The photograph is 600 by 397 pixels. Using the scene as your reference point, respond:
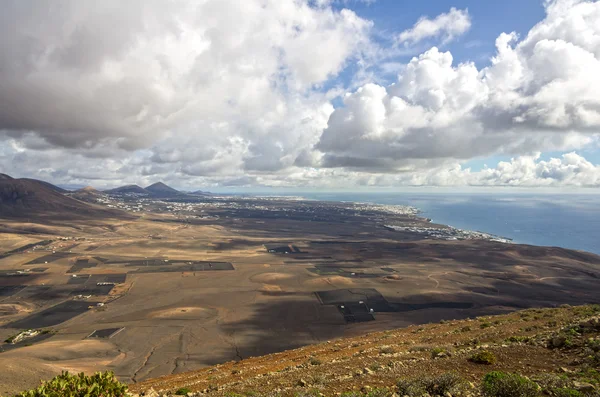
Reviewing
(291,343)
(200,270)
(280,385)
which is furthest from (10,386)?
(200,270)

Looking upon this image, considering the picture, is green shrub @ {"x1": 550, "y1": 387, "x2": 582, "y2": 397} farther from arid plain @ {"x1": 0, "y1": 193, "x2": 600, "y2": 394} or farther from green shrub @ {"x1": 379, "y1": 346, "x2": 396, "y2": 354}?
arid plain @ {"x1": 0, "y1": 193, "x2": 600, "y2": 394}

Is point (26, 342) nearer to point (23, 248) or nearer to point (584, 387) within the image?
point (584, 387)

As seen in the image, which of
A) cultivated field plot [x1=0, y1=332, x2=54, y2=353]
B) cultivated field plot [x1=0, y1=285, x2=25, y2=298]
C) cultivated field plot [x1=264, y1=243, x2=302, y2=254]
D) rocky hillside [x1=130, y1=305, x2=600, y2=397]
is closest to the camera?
rocky hillside [x1=130, y1=305, x2=600, y2=397]

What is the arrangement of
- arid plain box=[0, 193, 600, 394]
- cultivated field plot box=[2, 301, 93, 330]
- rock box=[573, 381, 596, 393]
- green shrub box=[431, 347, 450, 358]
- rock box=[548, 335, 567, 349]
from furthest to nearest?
1. cultivated field plot box=[2, 301, 93, 330]
2. arid plain box=[0, 193, 600, 394]
3. green shrub box=[431, 347, 450, 358]
4. rock box=[548, 335, 567, 349]
5. rock box=[573, 381, 596, 393]

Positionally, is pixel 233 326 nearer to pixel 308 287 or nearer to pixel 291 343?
pixel 291 343

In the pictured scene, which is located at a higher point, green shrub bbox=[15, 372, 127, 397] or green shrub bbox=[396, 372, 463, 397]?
green shrub bbox=[15, 372, 127, 397]

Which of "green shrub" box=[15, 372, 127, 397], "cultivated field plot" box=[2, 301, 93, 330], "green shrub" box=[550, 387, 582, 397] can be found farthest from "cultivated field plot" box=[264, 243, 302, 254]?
"green shrub" box=[550, 387, 582, 397]

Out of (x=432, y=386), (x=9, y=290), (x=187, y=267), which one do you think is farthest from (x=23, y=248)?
(x=432, y=386)
